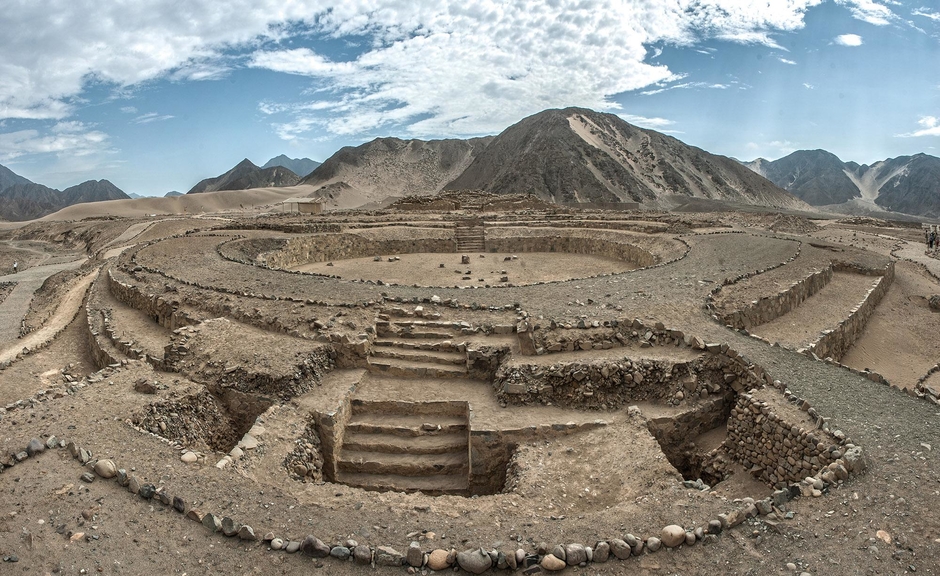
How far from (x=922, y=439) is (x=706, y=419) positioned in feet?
8.57

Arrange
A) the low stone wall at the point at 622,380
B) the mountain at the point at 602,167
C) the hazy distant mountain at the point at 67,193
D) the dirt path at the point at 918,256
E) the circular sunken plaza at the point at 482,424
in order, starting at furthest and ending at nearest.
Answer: the hazy distant mountain at the point at 67,193
the mountain at the point at 602,167
the dirt path at the point at 918,256
the low stone wall at the point at 622,380
the circular sunken plaza at the point at 482,424

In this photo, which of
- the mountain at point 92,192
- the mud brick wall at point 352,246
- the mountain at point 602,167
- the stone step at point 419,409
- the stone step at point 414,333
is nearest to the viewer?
the stone step at point 419,409

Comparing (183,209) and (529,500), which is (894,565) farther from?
(183,209)

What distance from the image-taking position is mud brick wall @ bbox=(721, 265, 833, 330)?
11.3 m

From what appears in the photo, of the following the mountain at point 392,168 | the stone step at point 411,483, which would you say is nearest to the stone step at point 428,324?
the stone step at point 411,483

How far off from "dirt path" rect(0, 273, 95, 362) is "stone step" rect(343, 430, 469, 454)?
27.5 feet

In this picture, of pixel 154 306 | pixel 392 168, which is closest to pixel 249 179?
pixel 392 168

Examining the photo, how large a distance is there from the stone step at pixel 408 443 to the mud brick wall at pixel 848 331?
701cm

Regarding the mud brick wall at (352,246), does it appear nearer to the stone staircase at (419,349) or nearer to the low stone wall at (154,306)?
the low stone wall at (154,306)

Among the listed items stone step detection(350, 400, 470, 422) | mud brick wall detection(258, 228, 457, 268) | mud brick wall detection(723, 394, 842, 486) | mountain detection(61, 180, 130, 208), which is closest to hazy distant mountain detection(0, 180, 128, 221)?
mountain detection(61, 180, 130, 208)

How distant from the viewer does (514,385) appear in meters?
8.12

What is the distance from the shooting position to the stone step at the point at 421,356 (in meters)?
9.27

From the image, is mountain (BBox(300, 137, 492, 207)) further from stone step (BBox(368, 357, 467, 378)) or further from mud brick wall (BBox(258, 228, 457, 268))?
stone step (BBox(368, 357, 467, 378))

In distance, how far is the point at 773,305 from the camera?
40.8ft
